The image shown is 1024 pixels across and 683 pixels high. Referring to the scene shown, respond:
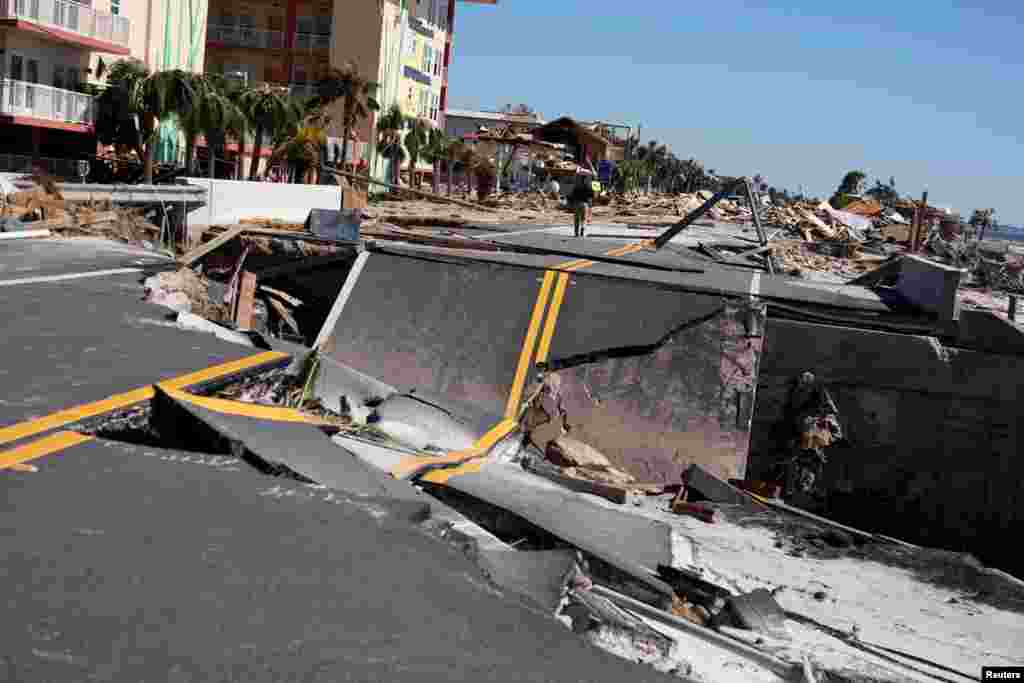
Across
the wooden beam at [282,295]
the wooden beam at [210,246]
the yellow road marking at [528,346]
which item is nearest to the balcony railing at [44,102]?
the wooden beam at [210,246]

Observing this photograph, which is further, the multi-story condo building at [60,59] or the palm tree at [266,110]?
the palm tree at [266,110]

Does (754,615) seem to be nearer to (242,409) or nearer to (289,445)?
(289,445)

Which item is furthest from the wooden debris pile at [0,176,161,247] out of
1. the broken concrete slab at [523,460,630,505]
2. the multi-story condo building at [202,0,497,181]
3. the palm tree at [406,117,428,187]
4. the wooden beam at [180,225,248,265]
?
the palm tree at [406,117,428,187]

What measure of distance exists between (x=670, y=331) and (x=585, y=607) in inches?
335

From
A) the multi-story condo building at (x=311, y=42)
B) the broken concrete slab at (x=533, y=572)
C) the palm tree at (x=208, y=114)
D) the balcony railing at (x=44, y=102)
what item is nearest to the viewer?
the broken concrete slab at (x=533, y=572)

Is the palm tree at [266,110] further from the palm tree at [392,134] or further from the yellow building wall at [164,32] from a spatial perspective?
the palm tree at [392,134]

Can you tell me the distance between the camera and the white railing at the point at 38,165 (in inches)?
1224

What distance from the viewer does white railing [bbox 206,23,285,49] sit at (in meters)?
61.5

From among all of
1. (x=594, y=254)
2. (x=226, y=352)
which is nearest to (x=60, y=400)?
(x=226, y=352)

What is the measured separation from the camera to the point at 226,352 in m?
9.77

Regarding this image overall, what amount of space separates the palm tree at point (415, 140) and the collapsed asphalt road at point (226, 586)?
57.5 metres

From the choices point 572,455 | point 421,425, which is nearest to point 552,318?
point 572,455

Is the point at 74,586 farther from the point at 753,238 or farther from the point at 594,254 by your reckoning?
the point at 753,238

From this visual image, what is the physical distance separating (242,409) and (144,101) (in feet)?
99.3
